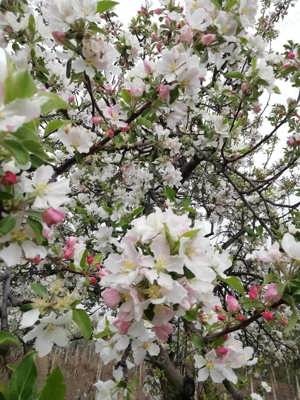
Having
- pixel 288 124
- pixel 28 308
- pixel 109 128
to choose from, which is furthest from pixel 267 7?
pixel 28 308

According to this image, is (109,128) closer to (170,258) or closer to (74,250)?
(74,250)

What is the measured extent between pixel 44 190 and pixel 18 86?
25 centimetres

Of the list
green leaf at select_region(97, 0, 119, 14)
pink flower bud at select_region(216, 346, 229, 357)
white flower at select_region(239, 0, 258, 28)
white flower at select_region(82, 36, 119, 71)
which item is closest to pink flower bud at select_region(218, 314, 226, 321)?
pink flower bud at select_region(216, 346, 229, 357)

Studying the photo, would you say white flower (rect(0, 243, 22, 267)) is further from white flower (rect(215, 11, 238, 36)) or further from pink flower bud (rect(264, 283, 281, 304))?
white flower (rect(215, 11, 238, 36))

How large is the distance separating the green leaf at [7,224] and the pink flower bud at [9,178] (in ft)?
0.25

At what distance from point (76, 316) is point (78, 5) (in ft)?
3.53

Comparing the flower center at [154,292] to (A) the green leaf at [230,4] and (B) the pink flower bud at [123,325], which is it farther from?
(A) the green leaf at [230,4]

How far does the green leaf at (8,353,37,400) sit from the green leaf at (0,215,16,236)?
0.34 meters

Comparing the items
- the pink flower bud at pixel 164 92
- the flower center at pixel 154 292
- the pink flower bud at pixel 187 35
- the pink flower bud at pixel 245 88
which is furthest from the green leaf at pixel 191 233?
the pink flower bud at pixel 245 88

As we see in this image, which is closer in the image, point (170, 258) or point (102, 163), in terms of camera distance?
point (170, 258)

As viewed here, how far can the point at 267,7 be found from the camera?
4594 millimetres

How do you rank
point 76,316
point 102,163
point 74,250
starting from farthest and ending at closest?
point 102,163 < point 74,250 < point 76,316

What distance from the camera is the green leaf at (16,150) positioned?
0.74 meters

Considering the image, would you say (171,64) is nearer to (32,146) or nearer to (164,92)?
(164,92)
